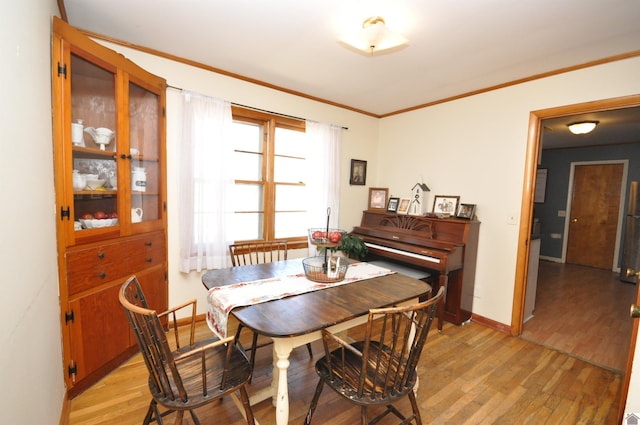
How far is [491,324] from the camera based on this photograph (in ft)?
9.79

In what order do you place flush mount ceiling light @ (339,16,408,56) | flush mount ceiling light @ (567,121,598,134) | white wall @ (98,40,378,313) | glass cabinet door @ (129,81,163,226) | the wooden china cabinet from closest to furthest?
the wooden china cabinet
flush mount ceiling light @ (339,16,408,56)
glass cabinet door @ (129,81,163,226)
white wall @ (98,40,378,313)
flush mount ceiling light @ (567,121,598,134)

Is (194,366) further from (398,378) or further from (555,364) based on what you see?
(555,364)

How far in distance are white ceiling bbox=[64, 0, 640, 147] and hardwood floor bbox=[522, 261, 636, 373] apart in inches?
97.4

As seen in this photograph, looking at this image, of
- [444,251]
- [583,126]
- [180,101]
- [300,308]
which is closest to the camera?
[300,308]

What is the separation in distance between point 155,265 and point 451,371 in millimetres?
2536

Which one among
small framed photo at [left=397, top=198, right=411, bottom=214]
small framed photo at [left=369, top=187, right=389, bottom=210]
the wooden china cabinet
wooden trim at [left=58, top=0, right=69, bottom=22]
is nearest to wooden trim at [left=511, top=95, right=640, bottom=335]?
small framed photo at [left=397, top=198, right=411, bottom=214]

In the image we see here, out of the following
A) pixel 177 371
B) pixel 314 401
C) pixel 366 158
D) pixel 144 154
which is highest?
pixel 366 158

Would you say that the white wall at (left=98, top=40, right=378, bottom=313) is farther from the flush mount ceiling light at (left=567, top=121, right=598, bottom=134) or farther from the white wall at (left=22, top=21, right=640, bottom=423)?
the flush mount ceiling light at (left=567, top=121, right=598, bottom=134)

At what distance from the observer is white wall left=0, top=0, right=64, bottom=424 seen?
2.97 ft

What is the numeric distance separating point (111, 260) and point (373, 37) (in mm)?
2325

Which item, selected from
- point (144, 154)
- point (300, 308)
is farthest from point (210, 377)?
point (144, 154)

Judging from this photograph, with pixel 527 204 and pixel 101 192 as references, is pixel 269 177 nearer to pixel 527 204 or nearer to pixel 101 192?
pixel 101 192

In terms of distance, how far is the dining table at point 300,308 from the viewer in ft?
4.35

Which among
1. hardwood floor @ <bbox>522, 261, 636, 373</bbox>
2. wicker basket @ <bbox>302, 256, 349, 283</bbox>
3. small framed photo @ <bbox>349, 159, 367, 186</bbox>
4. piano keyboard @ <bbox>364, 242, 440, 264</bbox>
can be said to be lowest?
hardwood floor @ <bbox>522, 261, 636, 373</bbox>
